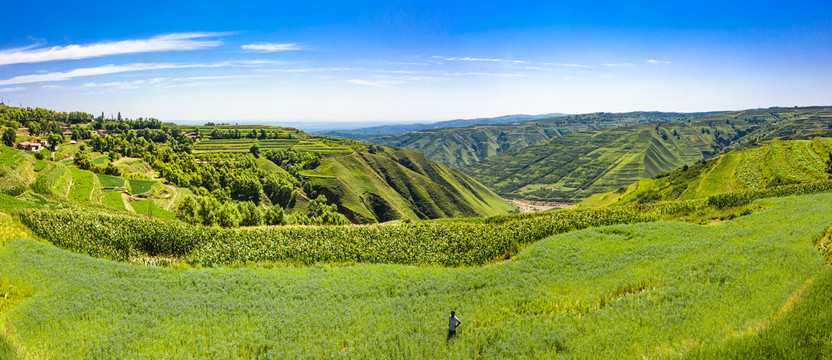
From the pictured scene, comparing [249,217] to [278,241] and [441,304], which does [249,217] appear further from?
[441,304]

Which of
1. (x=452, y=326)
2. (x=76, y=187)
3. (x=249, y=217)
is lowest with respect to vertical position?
(x=249, y=217)

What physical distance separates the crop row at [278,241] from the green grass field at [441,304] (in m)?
4.56

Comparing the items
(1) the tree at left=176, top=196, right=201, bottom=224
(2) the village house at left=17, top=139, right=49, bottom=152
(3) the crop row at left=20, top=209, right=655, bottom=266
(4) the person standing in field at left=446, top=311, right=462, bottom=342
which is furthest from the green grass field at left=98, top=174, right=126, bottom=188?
(4) the person standing in field at left=446, top=311, right=462, bottom=342

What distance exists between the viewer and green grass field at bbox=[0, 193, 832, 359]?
15.1 meters

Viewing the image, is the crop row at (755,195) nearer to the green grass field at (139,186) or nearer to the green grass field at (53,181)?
the green grass field at (53,181)

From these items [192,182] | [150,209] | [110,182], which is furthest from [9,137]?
[150,209]

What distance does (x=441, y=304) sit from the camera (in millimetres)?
20609

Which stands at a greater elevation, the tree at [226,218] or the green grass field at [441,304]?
the green grass field at [441,304]

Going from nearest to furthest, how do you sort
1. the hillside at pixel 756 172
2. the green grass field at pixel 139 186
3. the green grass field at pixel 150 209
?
the green grass field at pixel 150 209
the hillside at pixel 756 172
the green grass field at pixel 139 186

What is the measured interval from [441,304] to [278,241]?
67.8 feet

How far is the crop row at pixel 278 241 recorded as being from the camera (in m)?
31.3

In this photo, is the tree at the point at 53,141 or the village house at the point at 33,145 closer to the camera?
the village house at the point at 33,145

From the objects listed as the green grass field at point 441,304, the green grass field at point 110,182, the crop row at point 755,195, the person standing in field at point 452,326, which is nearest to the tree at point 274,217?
the green grass field at point 110,182

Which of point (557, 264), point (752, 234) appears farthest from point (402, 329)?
point (752, 234)
